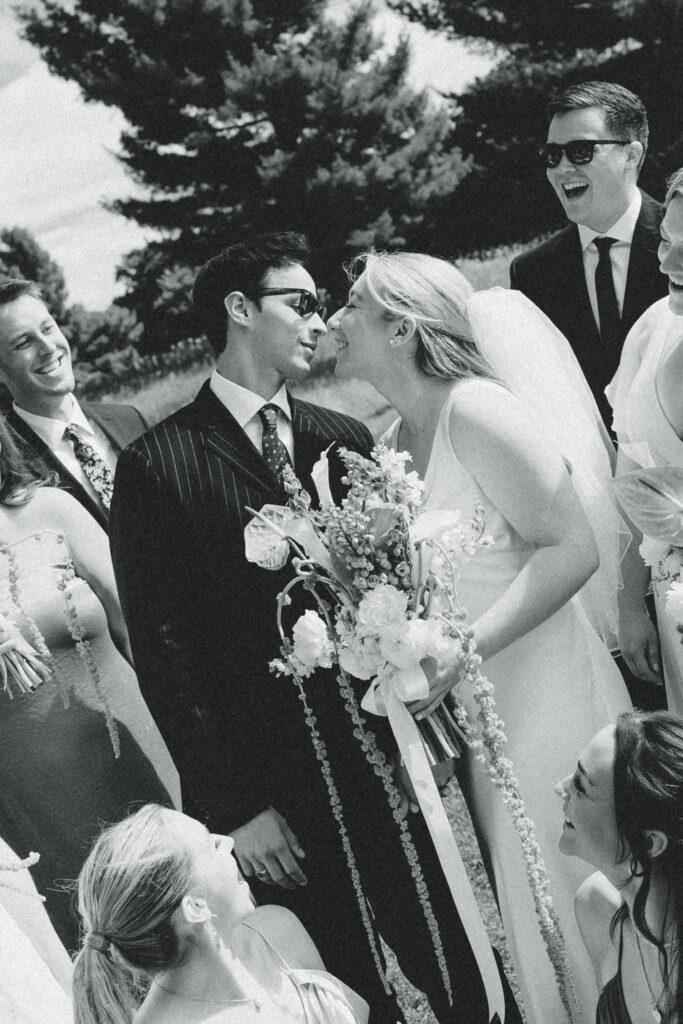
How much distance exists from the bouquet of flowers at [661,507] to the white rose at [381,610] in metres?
0.68

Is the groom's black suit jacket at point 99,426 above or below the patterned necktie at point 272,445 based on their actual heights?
below

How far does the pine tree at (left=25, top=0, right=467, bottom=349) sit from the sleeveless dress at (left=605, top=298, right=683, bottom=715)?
3304 mm

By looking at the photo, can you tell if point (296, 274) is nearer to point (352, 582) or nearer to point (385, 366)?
point (385, 366)

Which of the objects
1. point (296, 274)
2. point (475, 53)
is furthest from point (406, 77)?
point (296, 274)

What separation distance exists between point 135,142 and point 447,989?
5267 millimetres

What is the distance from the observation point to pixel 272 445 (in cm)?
343

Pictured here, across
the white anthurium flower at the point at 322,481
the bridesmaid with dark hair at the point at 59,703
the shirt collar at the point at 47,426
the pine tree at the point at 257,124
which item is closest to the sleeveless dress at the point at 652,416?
the white anthurium flower at the point at 322,481

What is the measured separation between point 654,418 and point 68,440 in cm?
238

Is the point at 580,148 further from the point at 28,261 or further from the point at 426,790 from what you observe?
the point at 28,261

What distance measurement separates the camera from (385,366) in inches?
136

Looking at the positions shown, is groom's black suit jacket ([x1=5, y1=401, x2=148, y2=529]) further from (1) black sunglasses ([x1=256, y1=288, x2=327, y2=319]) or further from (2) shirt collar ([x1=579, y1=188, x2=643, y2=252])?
(2) shirt collar ([x1=579, y1=188, x2=643, y2=252])

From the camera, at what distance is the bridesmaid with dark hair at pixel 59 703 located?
386cm

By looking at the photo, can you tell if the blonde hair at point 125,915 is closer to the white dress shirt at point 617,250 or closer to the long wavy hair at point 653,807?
the long wavy hair at point 653,807

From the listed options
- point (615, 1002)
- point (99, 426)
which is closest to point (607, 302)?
point (99, 426)
